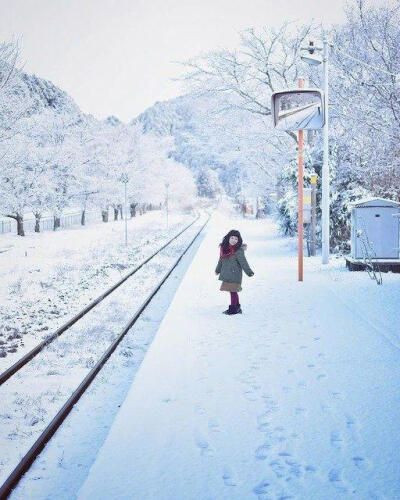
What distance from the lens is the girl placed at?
324 inches

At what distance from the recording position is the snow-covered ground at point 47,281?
813cm

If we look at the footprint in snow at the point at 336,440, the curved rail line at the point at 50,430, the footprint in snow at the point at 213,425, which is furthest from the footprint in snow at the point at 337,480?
the curved rail line at the point at 50,430

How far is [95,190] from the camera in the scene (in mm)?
38031

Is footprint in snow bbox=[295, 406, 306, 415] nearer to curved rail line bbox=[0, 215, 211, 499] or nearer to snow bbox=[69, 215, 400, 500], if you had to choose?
snow bbox=[69, 215, 400, 500]

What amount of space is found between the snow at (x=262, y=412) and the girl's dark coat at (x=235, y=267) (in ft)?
2.33

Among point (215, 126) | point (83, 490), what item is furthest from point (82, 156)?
point (83, 490)

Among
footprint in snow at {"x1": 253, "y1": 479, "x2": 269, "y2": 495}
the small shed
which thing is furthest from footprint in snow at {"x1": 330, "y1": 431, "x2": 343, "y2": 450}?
the small shed

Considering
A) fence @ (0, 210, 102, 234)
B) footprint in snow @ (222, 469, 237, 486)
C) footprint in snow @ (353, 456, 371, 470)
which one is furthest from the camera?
fence @ (0, 210, 102, 234)

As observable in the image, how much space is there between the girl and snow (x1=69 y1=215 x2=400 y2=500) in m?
0.34

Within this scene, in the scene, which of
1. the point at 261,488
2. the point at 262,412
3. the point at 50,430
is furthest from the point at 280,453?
the point at 50,430

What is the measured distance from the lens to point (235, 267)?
8.31m

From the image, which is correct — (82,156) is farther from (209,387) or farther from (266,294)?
(209,387)

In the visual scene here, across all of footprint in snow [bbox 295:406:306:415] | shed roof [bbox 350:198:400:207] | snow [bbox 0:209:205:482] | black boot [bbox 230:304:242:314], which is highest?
shed roof [bbox 350:198:400:207]

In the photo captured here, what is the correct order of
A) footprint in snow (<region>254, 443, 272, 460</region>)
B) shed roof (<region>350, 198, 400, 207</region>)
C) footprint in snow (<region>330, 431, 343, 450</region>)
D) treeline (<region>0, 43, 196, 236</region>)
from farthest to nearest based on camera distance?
treeline (<region>0, 43, 196, 236</region>) → shed roof (<region>350, 198, 400, 207</region>) → footprint in snow (<region>330, 431, 343, 450</region>) → footprint in snow (<region>254, 443, 272, 460</region>)
